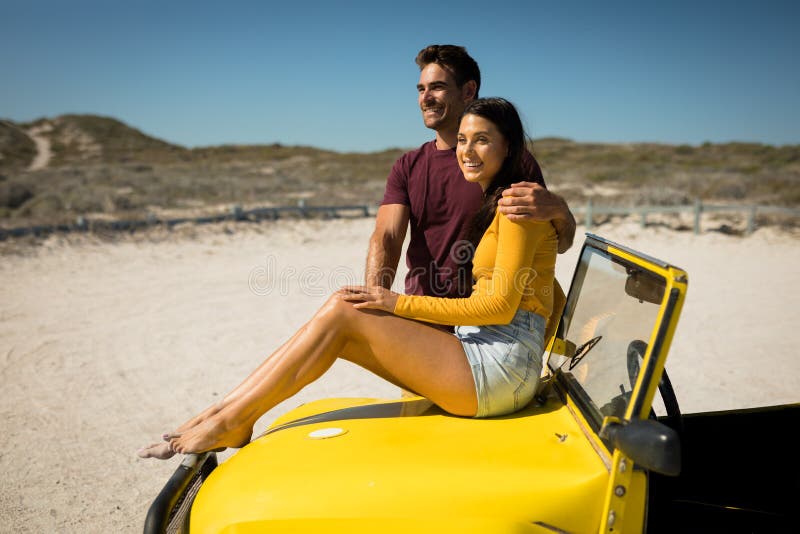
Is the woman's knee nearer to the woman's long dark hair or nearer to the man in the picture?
the woman's long dark hair

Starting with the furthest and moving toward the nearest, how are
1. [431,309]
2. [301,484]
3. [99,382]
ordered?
[99,382], [431,309], [301,484]

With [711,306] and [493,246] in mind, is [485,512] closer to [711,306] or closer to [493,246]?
[493,246]

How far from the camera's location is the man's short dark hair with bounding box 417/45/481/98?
10.5ft

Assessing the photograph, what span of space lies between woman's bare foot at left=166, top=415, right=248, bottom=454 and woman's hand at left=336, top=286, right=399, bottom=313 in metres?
0.64

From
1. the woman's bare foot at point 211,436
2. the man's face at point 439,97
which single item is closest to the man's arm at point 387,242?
the man's face at point 439,97

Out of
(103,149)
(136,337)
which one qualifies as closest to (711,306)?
(136,337)

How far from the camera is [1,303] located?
820 cm

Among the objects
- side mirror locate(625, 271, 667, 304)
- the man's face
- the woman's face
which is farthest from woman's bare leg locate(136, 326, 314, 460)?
the man's face

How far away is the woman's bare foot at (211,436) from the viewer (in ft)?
7.20

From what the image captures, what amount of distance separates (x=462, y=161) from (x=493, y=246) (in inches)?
17.4

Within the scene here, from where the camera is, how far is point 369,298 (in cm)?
225

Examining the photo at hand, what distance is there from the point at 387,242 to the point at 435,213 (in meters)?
0.34

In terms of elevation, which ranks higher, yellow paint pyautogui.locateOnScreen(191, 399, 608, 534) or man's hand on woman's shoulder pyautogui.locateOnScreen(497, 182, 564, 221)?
man's hand on woman's shoulder pyautogui.locateOnScreen(497, 182, 564, 221)

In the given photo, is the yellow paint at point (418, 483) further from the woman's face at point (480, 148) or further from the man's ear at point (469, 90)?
the man's ear at point (469, 90)
